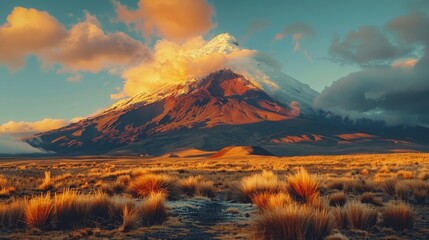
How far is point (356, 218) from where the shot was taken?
10695 millimetres

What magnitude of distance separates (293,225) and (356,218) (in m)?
2.93

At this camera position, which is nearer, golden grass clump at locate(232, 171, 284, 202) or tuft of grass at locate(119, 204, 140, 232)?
tuft of grass at locate(119, 204, 140, 232)

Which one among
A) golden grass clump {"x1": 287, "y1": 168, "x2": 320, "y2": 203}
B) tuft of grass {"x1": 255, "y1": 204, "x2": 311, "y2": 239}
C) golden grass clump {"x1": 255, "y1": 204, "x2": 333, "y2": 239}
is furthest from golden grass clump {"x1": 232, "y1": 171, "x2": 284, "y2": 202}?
tuft of grass {"x1": 255, "y1": 204, "x2": 311, "y2": 239}

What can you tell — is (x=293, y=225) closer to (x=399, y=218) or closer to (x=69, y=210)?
(x=399, y=218)

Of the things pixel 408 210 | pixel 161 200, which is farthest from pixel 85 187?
pixel 408 210

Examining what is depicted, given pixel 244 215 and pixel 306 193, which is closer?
pixel 244 215

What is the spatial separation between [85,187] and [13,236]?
15.1 m

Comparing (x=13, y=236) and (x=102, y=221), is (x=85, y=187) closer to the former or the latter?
(x=102, y=221)

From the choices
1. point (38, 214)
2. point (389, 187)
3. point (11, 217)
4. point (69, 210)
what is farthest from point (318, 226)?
point (389, 187)

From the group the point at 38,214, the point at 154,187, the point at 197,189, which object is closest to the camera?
the point at 38,214

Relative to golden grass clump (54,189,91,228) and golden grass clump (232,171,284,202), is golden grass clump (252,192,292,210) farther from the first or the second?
golden grass clump (54,189,91,228)

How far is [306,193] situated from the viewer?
15.5 metres

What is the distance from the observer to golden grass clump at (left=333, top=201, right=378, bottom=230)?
10617mm

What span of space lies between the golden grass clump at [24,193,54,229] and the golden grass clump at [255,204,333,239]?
5.17 metres
